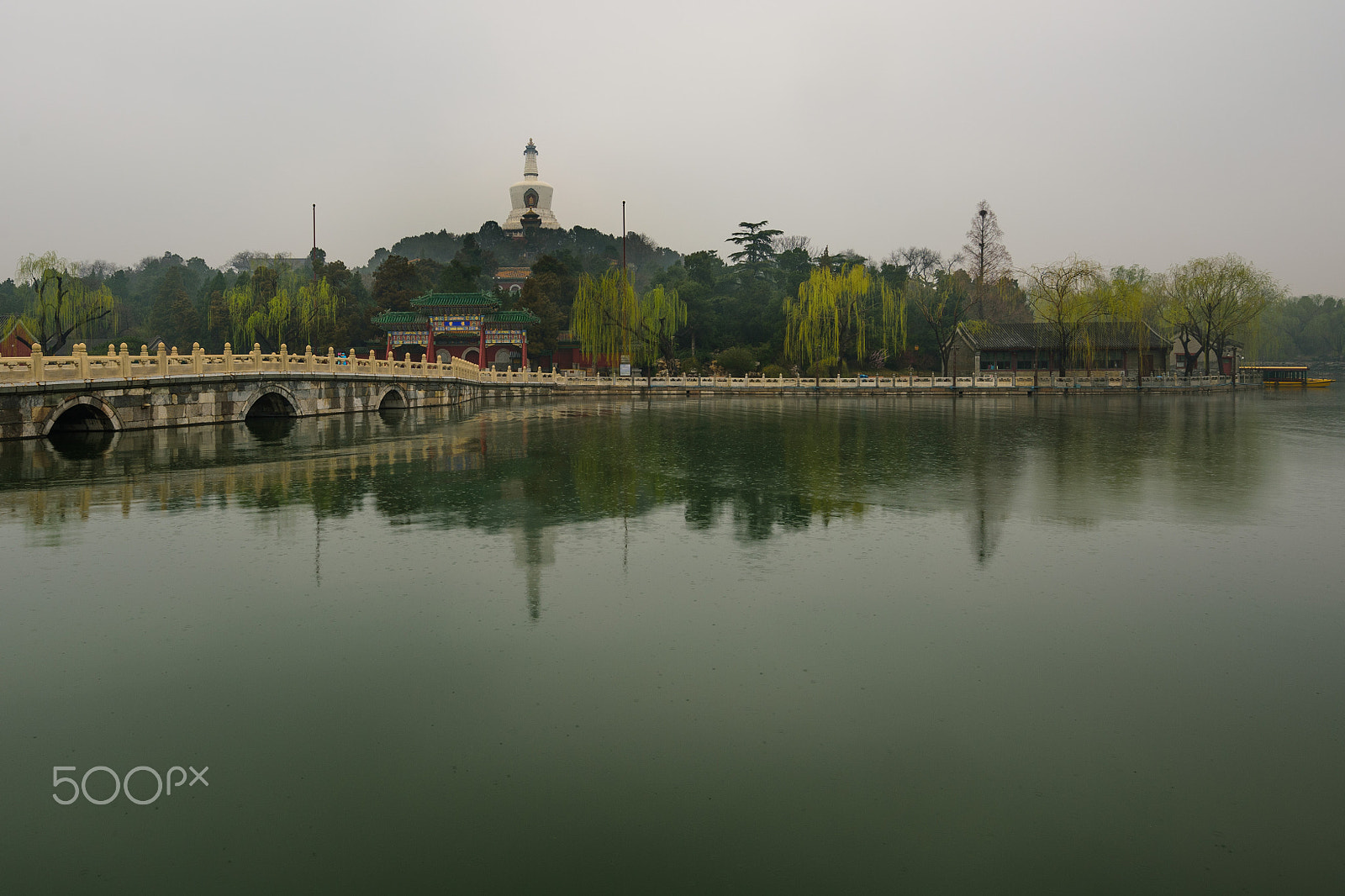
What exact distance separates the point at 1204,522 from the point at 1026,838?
6.99 meters

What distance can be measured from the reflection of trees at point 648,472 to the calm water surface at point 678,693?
0.61 ft

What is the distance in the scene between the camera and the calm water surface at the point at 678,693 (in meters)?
3.18

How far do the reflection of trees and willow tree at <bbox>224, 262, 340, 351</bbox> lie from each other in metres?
32.7

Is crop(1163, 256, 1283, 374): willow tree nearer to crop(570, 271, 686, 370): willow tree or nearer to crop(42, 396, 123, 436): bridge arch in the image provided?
crop(570, 271, 686, 370): willow tree

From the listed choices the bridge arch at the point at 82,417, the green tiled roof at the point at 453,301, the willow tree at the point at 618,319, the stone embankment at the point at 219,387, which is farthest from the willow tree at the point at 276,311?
the bridge arch at the point at 82,417

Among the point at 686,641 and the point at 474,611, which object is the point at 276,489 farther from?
the point at 686,641

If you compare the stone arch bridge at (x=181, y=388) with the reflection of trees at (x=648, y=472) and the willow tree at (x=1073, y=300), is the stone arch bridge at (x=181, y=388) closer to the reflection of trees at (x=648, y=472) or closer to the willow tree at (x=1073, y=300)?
the reflection of trees at (x=648, y=472)

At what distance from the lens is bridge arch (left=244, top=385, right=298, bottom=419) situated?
23188 millimetres

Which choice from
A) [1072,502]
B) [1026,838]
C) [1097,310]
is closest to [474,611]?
[1026,838]

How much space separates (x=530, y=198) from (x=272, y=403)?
64.9 m

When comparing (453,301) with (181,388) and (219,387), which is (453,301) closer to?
(219,387)

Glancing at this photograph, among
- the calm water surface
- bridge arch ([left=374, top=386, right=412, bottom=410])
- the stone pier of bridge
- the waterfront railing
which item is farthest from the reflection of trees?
bridge arch ([left=374, top=386, right=412, bottom=410])

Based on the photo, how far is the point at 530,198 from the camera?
86.1 meters

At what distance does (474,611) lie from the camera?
5.90m
